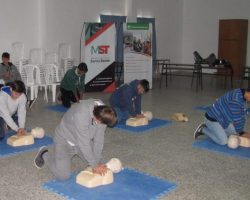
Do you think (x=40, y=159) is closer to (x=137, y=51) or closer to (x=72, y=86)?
(x=72, y=86)

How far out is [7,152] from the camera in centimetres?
386

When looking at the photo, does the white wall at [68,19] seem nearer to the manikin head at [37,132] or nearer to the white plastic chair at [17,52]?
the white plastic chair at [17,52]

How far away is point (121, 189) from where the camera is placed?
9.64 feet

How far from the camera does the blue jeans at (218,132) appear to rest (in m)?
4.21

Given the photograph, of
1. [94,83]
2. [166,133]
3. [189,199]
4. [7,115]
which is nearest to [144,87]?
[166,133]

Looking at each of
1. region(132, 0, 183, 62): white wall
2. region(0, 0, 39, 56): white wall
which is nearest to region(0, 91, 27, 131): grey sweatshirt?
region(0, 0, 39, 56): white wall

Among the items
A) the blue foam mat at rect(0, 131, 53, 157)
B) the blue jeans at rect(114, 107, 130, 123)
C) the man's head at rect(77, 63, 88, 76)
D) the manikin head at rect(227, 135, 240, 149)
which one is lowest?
the blue foam mat at rect(0, 131, 53, 157)

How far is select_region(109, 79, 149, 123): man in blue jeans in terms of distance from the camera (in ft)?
15.9

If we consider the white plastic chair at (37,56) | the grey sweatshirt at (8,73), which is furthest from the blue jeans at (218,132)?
the white plastic chair at (37,56)

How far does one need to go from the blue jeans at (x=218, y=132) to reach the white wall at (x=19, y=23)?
5.19 meters

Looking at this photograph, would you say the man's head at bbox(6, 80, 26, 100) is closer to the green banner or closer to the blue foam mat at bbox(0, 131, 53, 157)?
the blue foam mat at bbox(0, 131, 53, 157)

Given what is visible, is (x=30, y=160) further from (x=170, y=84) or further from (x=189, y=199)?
(x=170, y=84)

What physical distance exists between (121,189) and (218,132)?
173cm

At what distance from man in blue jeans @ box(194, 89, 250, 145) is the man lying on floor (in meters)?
1.74
